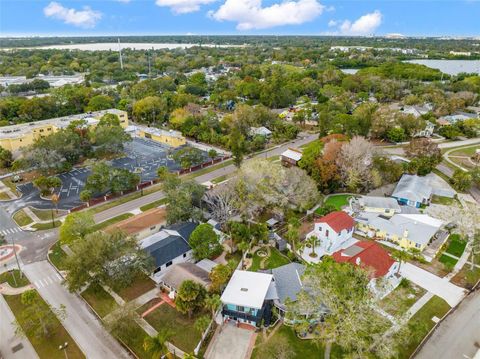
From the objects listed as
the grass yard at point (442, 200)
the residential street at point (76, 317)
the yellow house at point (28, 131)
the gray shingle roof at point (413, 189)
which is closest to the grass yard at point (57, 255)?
the residential street at point (76, 317)

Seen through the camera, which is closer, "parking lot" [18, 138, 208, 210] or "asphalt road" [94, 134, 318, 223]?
"asphalt road" [94, 134, 318, 223]

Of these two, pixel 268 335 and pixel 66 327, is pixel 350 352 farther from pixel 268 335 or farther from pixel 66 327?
pixel 66 327

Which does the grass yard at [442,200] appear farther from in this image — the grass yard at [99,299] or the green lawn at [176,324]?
the grass yard at [99,299]

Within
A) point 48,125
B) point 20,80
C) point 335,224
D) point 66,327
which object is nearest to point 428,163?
point 335,224

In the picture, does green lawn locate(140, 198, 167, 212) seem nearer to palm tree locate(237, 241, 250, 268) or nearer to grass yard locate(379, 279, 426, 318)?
palm tree locate(237, 241, 250, 268)

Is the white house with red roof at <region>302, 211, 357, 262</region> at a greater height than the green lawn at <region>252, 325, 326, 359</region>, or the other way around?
the white house with red roof at <region>302, 211, 357, 262</region>

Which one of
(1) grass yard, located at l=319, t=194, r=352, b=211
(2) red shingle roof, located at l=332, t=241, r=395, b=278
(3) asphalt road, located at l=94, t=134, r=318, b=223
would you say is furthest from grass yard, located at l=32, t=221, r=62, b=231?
(1) grass yard, located at l=319, t=194, r=352, b=211
